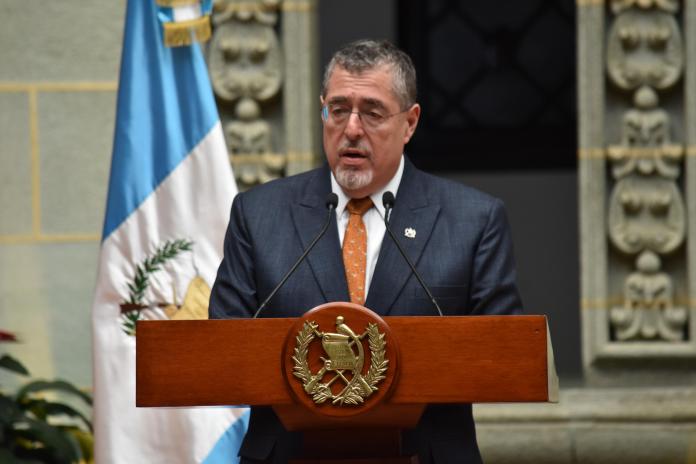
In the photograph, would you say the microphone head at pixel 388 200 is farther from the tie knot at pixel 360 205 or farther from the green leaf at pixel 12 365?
the green leaf at pixel 12 365

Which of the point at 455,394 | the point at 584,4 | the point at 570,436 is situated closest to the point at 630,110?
the point at 584,4

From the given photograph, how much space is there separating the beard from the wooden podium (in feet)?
1.72

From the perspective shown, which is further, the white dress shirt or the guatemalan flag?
the guatemalan flag

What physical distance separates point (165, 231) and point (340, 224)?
161 cm

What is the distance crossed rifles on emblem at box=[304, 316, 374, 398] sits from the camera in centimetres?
289

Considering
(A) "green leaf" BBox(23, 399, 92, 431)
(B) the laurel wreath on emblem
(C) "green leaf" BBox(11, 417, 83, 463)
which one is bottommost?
(C) "green leaf" BBox(11, 417, 83, 463)

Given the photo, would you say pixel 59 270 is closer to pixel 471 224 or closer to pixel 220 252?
pixel 220 252

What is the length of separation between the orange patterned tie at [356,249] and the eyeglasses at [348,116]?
22cm

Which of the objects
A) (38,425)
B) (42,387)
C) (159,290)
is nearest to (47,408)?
(42,387)

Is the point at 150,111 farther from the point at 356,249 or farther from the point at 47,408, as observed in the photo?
the point at 356,249

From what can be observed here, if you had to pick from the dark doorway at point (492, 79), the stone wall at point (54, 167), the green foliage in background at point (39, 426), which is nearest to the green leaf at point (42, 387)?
the green foliage in background at point (39, 426)

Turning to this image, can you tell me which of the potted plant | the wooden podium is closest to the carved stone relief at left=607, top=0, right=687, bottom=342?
the potted plant

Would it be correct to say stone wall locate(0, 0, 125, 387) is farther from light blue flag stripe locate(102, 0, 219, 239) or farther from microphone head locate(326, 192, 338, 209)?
microphone head locate(326, 192, 338, 209)

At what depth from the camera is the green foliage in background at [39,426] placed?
16.8ft
